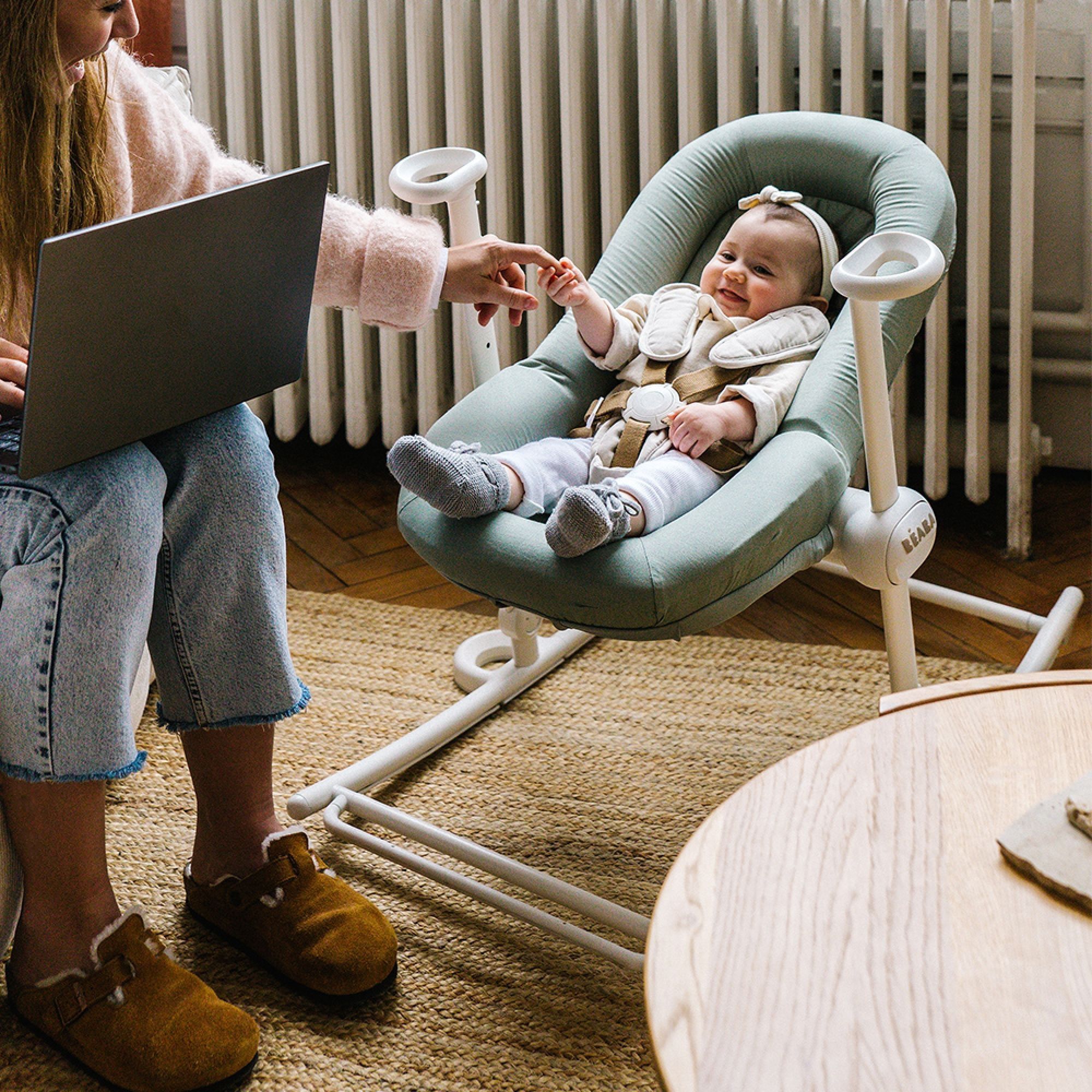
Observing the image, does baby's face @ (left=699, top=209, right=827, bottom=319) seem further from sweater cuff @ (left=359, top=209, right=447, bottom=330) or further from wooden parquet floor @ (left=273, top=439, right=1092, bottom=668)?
wooden parquet floor @ (left=273, top=439, right=1092, bottom=668)

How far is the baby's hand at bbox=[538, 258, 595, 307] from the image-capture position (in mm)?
1485

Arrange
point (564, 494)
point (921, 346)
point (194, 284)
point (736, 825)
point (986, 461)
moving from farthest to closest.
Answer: point (921, 346) → point (986, 461) → point (564, 494) → point (194, 284) → point (736, 825)

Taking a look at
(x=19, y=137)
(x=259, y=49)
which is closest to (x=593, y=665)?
(x=19, y=137)

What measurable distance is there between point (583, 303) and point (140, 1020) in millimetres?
851

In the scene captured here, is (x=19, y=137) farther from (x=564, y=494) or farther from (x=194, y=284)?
(x=564, y=494)

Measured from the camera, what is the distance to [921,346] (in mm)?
2268

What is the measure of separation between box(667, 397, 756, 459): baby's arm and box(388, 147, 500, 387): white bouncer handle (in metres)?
0.26

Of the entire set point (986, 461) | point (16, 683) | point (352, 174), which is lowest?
point (986, 461)

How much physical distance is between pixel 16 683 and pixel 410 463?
15.6 inches

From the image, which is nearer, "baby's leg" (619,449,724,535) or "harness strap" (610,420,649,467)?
"baby's leg" (619,449,724,535)

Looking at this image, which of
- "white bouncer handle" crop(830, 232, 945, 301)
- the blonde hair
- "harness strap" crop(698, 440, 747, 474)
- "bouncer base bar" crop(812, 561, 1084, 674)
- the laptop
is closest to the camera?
the laptop

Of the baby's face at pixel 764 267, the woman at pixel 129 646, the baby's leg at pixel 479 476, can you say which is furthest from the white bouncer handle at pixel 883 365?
the woman at pixel 129 646

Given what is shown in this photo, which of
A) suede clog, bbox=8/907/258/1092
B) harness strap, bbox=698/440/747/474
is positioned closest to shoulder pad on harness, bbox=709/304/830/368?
harness strap, bbox=698/440/747/474

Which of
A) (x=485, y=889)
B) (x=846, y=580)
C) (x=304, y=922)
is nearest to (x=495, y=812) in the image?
(x=485, y=889)
